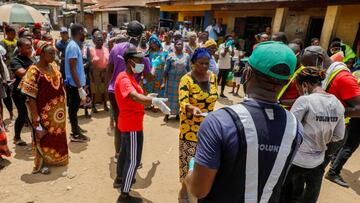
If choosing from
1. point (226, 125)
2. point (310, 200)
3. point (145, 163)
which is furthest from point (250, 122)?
point (145, 163)

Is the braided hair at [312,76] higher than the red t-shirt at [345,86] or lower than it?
higher

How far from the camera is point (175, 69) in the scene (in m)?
5.41

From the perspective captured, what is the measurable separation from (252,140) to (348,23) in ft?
29.6

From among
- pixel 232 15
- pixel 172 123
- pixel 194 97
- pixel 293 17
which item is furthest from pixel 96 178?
pixel 232 15

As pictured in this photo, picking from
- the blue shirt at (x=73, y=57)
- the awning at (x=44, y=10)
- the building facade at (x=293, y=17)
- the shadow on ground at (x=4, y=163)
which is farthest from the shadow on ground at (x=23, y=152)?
the awning at (x=44, y=10)

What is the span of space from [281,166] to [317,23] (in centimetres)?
993

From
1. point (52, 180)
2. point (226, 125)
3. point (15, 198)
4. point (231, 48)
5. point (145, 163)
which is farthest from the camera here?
point (231, 48)

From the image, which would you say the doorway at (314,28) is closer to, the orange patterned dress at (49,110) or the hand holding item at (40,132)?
the orange patterned dress at (49,110)

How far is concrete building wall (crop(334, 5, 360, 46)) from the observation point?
315 inches

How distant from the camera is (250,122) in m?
1.19

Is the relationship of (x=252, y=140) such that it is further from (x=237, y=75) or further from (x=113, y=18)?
(x=113, y=18)

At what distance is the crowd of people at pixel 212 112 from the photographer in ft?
4.01

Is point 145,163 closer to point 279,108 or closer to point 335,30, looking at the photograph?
point 279,108

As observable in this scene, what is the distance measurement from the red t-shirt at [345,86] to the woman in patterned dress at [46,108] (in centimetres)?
329
